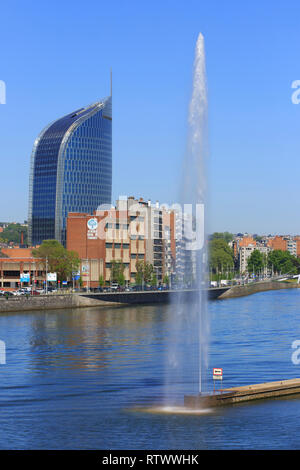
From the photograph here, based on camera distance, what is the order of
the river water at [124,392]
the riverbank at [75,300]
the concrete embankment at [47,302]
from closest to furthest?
the river water at [124,392]
the concrete embankment at [47,302]
the riverbank at [75,300]

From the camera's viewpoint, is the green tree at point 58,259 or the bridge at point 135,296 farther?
the green tree at point 58,259

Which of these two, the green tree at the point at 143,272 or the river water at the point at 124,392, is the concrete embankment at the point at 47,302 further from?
the green tree at the point at 143,272

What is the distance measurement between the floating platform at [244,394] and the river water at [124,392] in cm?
71

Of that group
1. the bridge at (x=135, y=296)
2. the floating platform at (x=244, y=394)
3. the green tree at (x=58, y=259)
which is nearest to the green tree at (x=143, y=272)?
the green tree at (x=58, y=259)

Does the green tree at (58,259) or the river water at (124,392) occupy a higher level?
the green tree at (58,259)

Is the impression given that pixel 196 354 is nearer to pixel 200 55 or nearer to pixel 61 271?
pixel 200 55

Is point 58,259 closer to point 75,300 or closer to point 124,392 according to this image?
point 75,300

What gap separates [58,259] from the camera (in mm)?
163875

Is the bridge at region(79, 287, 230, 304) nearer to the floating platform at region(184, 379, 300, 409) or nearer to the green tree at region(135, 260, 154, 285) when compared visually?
the green tree at region(135, 260, 154, 285)

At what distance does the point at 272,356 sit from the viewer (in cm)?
5828

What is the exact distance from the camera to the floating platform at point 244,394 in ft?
127

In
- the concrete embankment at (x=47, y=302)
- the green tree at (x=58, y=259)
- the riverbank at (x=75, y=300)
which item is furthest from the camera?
the green tree at (x=58, y=259)

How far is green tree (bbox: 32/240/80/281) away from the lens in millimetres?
163000

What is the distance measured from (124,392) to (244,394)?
24.5 ft
